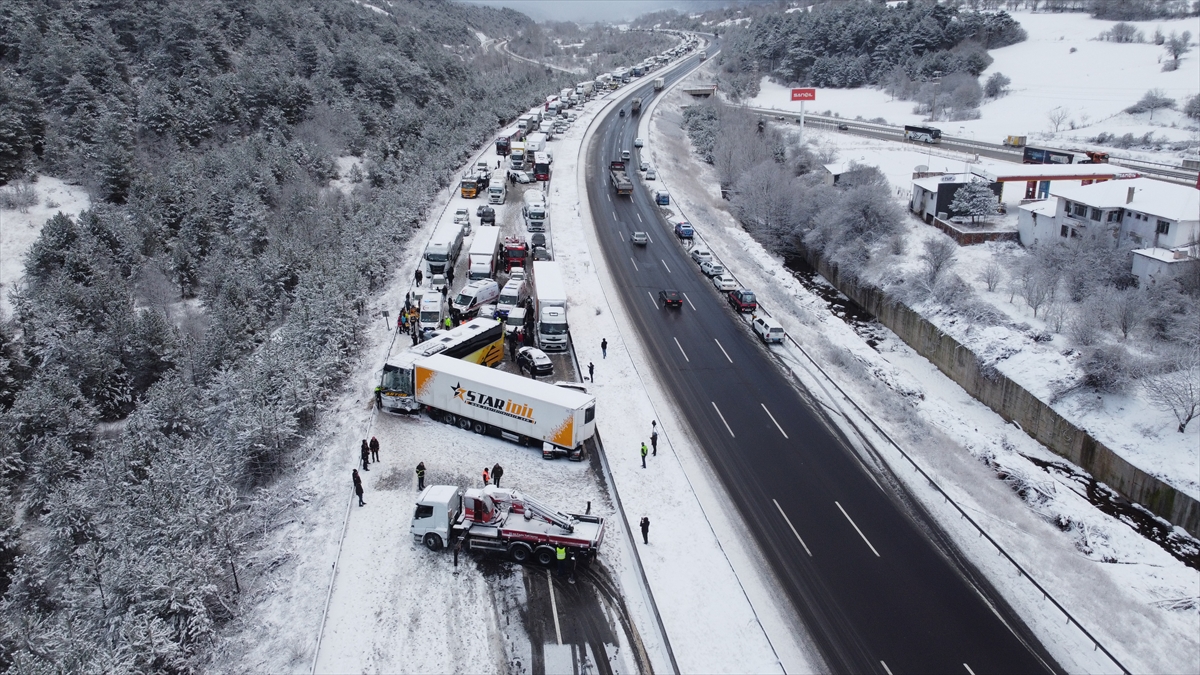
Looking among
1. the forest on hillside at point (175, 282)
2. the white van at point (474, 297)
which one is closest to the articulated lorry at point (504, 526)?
the forest on hillside at point (175, 282)

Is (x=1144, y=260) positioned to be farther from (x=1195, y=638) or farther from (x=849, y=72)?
(x=849, y=72)

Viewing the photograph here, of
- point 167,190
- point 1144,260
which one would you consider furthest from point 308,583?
point 1144,260

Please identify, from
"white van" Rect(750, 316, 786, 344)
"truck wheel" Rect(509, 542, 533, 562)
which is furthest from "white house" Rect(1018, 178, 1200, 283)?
"truck wheel" Rect(509, 542, 533, 562)

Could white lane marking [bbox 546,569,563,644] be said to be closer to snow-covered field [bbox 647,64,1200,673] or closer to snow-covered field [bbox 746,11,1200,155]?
snow-covered field [bbox 647,64,1200,673]

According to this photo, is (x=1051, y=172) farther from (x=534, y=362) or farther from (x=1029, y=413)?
(x=534, y=362)

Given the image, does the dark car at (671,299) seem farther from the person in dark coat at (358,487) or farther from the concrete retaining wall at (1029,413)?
the person in dark coat at (358,487)

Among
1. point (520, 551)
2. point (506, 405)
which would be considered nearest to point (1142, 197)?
point (506, 405)
